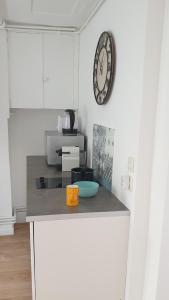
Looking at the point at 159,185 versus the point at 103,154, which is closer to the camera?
the point at 159,185

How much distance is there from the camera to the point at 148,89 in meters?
1.24

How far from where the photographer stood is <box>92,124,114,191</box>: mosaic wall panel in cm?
175

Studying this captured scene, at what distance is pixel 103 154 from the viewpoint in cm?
191

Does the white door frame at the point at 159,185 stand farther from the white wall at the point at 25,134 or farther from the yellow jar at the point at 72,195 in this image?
the white wall at the point at 25,134

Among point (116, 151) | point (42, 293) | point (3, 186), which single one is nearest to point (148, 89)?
point (116, 151)

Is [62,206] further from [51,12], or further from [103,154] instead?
[51,12]

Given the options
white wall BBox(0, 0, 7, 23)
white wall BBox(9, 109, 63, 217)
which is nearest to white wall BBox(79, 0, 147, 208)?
white wall BBox(0, 0, 7, 23)

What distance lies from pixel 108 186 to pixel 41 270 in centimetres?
72

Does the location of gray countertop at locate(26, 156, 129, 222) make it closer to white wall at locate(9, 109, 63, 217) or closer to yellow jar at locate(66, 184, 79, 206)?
yellow jar at locate(66, 184, 79, 206)

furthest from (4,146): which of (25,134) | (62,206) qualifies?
(62,206)

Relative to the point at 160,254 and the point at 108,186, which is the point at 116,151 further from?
the point at 160,254

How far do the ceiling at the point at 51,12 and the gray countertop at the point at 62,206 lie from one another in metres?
1.44

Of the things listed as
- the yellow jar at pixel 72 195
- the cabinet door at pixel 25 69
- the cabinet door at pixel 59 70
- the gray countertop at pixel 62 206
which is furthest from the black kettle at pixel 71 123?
the yellow jar at pixel 72 195

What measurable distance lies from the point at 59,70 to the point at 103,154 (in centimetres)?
Answer: 126
